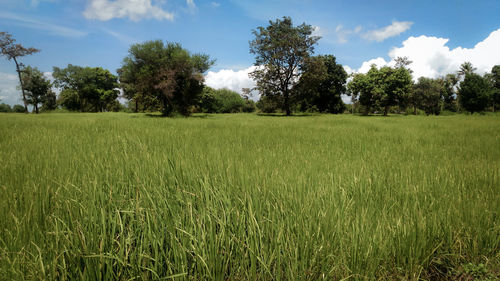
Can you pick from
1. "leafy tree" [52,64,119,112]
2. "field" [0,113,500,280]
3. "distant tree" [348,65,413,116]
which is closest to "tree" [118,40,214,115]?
"field" [0,113,500,280]

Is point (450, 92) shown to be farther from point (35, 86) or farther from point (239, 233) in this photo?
point (35, 86)

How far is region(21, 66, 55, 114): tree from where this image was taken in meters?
46.4

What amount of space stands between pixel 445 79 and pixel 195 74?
80512 mm

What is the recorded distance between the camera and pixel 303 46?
1204 inches

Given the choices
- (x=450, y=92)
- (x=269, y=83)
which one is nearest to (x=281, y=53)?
(x=269, y=83)

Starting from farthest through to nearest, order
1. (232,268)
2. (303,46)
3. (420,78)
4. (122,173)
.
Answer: (420,78) → (303,46) → (122,173) → (232,268)

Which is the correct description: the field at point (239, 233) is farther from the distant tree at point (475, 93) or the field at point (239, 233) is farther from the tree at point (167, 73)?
the distant tree at point (475, 93)

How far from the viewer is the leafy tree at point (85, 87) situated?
50.8m

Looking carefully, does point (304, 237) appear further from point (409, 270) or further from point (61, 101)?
point (61, 101)

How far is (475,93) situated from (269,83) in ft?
148

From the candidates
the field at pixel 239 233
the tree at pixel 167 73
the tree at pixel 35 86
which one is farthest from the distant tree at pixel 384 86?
the tree at pixel 35 86

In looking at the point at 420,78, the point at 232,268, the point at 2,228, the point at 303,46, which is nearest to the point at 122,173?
the point at 2,228

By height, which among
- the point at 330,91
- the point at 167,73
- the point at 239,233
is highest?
the point at 330,91

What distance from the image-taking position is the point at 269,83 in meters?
31.8
